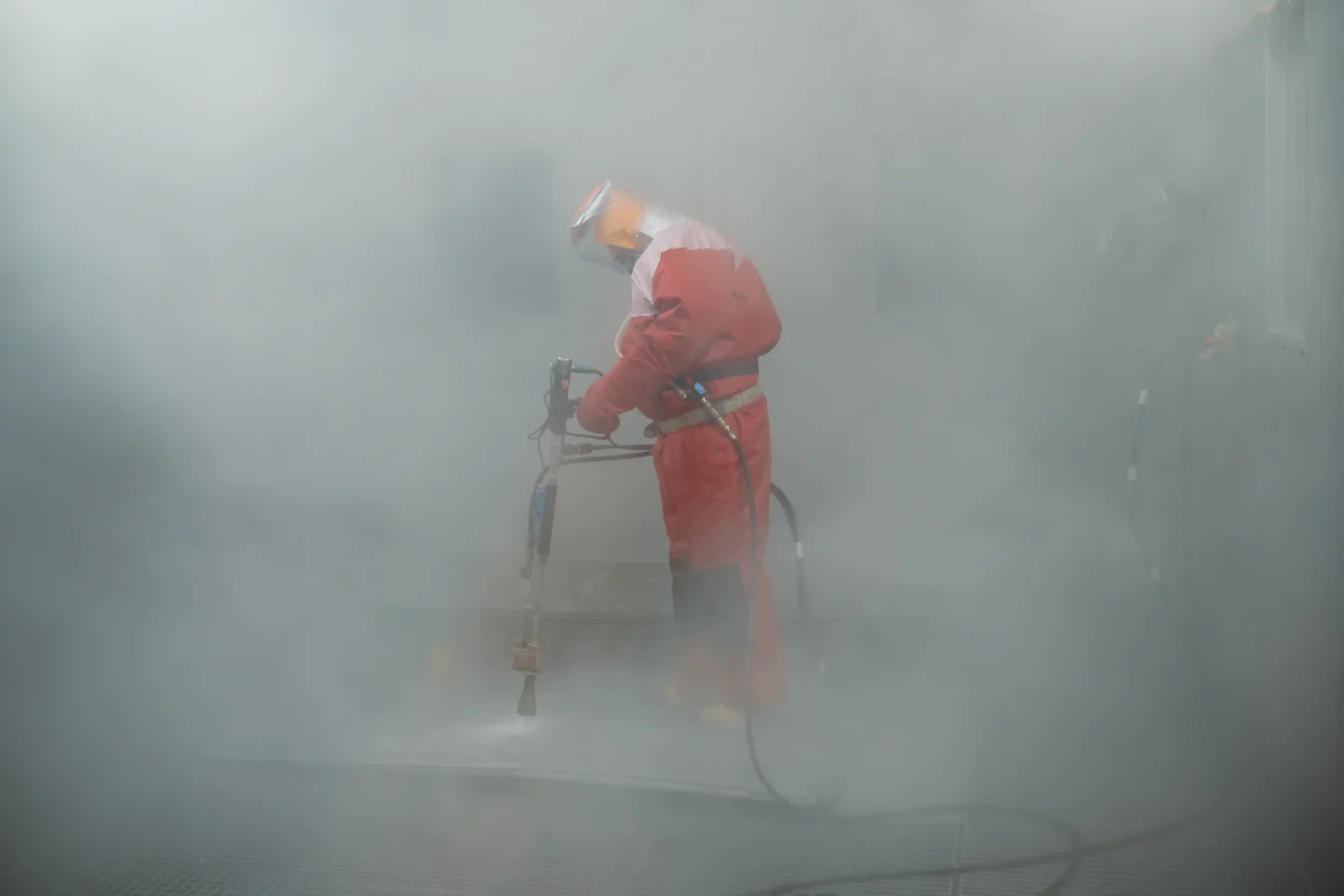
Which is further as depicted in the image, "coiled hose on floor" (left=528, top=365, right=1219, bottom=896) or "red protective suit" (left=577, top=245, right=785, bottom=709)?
"red protective suit" (left=577, top=245, right=785, bottom=709)

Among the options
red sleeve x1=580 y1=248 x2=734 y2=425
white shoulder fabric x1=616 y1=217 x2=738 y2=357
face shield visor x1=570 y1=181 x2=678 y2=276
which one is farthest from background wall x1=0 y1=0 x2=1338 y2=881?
red sleeve x1=580 y1=248 x2=734 y2=425

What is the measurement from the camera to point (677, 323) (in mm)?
2400

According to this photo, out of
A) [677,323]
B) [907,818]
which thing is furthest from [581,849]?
[677,323]

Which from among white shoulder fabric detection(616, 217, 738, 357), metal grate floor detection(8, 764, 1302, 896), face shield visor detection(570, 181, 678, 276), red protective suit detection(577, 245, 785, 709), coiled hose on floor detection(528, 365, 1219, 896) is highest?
face shield visor detection(570, 181, 678, 276)

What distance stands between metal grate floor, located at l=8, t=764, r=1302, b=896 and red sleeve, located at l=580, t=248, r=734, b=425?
2.66 feet

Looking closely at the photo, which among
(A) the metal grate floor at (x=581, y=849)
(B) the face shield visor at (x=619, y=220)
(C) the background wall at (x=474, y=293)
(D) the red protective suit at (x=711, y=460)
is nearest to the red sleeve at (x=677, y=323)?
(D) the red protective suit at (x=711, y=460)

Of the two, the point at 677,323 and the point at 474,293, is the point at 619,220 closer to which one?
the point at 677,323

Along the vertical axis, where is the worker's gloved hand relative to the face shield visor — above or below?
below

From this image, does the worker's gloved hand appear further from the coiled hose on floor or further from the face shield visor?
the face shield visor

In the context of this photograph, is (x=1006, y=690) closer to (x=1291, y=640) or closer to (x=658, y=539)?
(x=1291, y=640)

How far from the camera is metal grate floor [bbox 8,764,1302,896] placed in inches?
77.1

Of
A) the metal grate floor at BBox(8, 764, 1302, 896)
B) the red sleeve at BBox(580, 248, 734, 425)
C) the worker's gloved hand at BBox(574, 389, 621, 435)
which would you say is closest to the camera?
the metal grate floor at BBox(8, 764, 1302, 896)

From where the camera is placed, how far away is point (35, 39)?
9.34 feet

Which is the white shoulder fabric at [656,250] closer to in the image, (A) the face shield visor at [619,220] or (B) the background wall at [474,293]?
(A) the face shield visor at [619,220]
